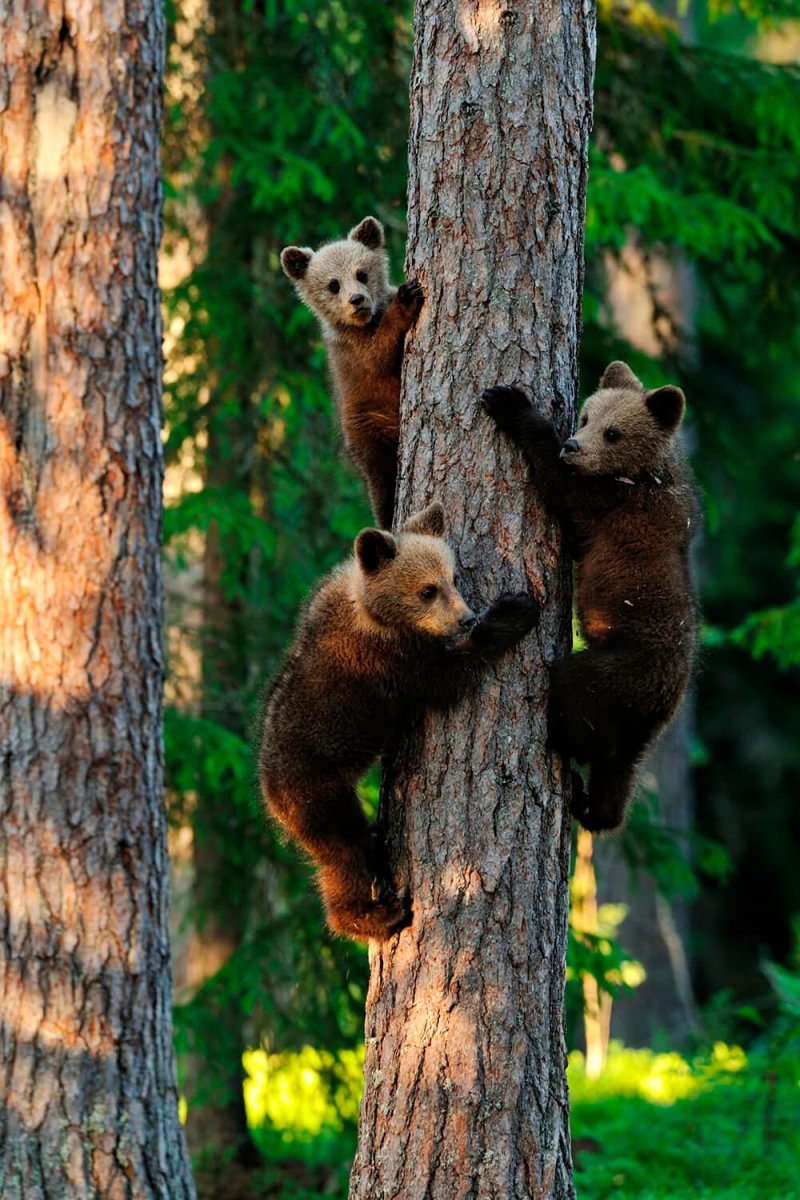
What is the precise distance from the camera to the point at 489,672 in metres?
4.50

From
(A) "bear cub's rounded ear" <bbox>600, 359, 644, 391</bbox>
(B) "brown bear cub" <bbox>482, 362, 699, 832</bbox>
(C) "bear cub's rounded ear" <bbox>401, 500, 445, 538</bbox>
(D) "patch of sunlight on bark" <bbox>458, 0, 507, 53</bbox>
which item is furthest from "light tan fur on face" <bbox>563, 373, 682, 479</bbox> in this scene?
(D) "patch of sunlight on bark" <bbox>458, 0, 507, 53</bbox>

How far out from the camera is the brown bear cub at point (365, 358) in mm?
6012

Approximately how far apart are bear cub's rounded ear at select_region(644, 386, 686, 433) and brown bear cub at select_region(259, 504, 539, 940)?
1.19 metres

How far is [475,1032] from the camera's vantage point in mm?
4250

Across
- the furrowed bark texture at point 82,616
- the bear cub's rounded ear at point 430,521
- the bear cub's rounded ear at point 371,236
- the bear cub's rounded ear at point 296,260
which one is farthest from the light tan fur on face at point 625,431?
the furrowed bark texture at point 82,616

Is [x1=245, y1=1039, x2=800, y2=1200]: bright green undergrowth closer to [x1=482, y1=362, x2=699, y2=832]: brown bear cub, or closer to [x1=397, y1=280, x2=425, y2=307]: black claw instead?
[x1=482, y1=362, x2=699, y2=832]: brown bear cub

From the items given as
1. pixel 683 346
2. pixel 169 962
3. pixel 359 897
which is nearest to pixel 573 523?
pixel 359 897

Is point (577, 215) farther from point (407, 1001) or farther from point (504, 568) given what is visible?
point (407, 1001)

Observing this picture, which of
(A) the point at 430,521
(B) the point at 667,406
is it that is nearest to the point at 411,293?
(A) the point at 430,521

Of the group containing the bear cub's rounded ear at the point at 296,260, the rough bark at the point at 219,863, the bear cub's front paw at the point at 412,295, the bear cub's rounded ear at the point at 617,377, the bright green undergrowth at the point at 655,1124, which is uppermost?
the bear cub's rounded ear at the point at 296,260

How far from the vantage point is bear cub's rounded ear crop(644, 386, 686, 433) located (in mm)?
5453

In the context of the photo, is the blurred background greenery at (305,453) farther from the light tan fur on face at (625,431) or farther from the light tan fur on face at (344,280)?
the light tan fur on face at (625,431)

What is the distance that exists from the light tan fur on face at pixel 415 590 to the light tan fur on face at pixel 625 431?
0.71 meters

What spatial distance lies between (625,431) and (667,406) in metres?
0.19
